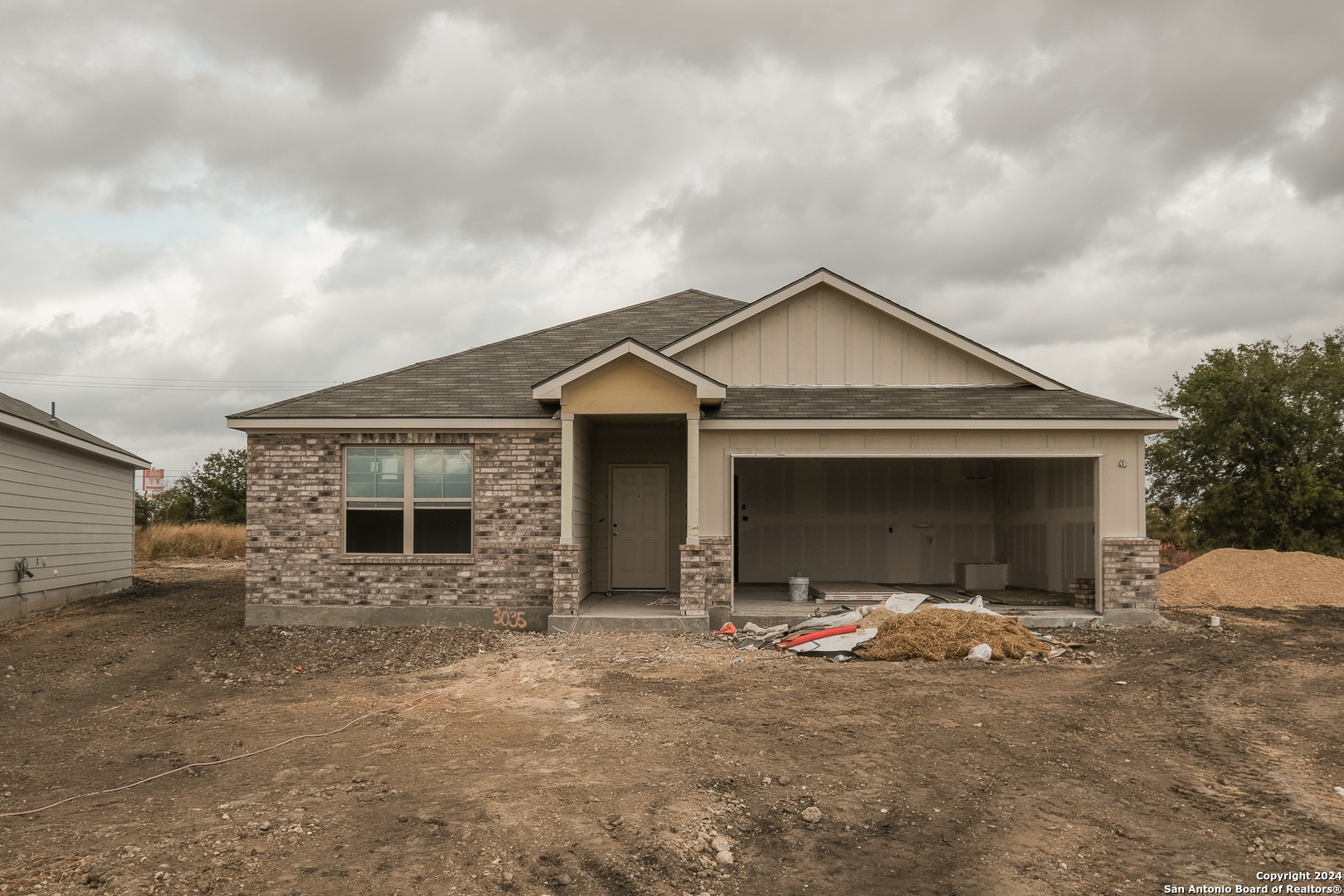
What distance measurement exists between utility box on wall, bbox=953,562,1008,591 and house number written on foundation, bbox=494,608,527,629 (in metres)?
7.74

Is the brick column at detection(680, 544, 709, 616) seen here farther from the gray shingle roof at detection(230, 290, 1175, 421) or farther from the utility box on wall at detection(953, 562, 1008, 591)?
the utility box on wall at detection(953, 562, 1008, 591)

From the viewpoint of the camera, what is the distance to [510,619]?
485 inches

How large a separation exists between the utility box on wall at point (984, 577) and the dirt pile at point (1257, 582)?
→ 11.4ft

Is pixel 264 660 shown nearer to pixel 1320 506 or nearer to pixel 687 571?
pixel 687 571

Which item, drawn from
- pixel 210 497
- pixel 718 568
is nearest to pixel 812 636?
pixel 718 568

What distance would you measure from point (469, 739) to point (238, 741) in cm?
179

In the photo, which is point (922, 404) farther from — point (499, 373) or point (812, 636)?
point (499, 373)

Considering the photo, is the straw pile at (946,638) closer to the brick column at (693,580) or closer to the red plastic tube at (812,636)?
the red plastic tube at (812,636)

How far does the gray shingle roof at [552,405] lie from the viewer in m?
12.4

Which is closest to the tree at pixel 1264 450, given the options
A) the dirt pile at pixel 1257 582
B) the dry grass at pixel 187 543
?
the dirt pile at pixel 1257 582

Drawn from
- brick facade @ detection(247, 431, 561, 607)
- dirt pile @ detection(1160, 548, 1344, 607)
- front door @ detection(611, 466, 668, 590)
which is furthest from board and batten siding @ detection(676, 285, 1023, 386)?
dirt pile @ detection(1160, 548, 1344, 607)

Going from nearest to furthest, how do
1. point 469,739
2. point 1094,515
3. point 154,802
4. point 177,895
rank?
1. point 177,895
2. point 154,802
3. point 469,739
4. point 1094,515

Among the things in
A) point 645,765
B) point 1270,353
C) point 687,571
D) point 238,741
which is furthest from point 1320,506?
point 238,741

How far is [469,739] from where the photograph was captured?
689cm
